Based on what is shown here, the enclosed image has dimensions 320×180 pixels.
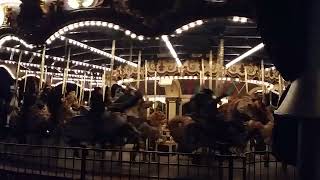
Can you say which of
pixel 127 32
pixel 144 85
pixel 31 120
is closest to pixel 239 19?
pixel 127 32

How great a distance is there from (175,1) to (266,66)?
6.98m

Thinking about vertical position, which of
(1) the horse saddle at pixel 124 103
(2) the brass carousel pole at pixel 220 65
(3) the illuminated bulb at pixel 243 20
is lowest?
(1) the horse saddle at pixel 124 103

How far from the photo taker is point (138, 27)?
8.29 metres

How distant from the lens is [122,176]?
7270mm

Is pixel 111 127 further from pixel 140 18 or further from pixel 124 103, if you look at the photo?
pixel 140 18

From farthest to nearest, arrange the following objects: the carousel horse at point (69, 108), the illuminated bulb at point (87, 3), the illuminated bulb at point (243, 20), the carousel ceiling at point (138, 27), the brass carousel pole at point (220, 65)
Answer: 1. the carousel horse at point (69, 108)
2. the brass carousel pole at point (220, 65)
3. the illuminated bulb at point (87, 3)
4. the carousel ceiling at point (138, 27)
5. the illuminated bulb at point (243, 20)

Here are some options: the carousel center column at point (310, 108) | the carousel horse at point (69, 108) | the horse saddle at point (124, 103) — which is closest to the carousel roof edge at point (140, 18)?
the horse saddle at point (124, 103)

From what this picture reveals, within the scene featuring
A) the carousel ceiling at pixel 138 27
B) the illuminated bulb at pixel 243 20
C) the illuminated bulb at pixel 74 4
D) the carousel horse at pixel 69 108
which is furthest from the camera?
the carousel horse at pixel 69 108

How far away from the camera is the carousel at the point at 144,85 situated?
8.13 m

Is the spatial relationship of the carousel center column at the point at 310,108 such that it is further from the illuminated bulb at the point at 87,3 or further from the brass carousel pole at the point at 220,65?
the brass carousel pole at the point at 220,65

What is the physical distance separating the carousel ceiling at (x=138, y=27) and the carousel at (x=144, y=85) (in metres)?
0.02

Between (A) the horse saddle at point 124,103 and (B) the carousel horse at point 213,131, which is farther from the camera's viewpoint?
(A) the horse saddle at point 124,103

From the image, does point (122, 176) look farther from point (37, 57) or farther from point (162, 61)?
point (37, 57)

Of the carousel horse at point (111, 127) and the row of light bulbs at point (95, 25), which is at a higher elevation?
the row of light bulbs at point (95, 25)
